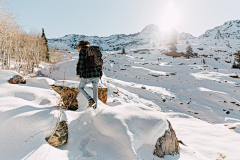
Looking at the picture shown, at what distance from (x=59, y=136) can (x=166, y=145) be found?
Answer: 2159 millimetres

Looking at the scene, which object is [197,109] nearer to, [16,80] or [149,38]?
[16,80]

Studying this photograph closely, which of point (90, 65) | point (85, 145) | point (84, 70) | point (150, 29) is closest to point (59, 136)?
point (85, 145)

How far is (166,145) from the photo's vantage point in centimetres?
234

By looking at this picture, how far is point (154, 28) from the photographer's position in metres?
190

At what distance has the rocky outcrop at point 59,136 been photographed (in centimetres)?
192

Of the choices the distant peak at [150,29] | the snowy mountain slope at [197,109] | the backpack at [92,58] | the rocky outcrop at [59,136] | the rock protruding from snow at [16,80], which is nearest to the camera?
the rocky outcrop at [59,136]

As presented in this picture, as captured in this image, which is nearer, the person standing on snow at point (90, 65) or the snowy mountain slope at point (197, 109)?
the person standing on snow at point (90, 65)

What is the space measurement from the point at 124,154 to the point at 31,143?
1.47 m

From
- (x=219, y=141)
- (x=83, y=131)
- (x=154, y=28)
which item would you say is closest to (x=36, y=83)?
(x=83, y=131)

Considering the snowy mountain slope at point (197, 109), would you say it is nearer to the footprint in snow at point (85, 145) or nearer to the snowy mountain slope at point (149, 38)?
the footprint in snow at point (85, 145)

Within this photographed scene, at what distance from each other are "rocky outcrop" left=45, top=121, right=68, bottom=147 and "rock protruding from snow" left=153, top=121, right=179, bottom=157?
179 cm

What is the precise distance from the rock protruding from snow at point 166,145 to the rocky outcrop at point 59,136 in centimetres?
179

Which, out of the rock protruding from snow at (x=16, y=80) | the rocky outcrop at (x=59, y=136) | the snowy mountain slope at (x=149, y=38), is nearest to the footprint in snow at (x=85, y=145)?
the rocky outcrop at (x=59, y=136)

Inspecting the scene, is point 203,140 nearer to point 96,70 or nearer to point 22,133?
point 96,70
